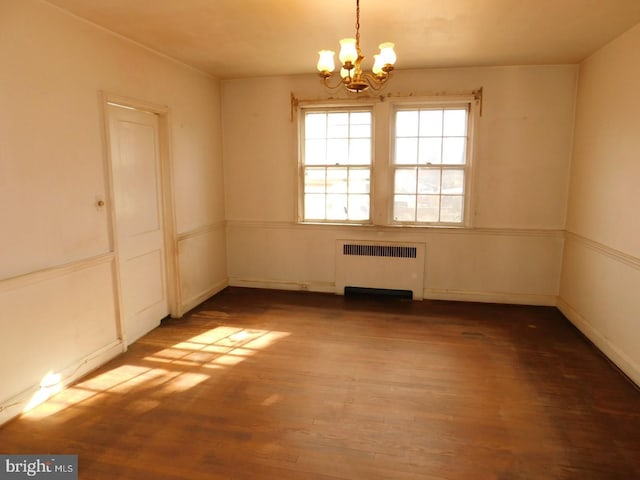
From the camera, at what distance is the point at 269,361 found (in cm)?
345

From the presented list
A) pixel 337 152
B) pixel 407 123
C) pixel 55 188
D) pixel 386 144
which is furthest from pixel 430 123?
pixel 55 188

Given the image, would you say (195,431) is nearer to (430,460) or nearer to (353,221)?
(430,460)

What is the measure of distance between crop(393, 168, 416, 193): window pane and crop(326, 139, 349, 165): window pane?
68 cm

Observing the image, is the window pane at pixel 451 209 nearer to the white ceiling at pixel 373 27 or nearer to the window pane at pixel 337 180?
the window pane at pixel 337 180

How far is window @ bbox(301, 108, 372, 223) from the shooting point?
507cm

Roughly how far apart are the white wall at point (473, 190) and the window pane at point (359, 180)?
0.27 m

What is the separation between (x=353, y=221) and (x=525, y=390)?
280 centimetres

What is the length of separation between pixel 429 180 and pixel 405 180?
0.92ft

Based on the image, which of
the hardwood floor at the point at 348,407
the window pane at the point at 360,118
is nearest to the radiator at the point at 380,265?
the hardwood floor at the point at 348,407

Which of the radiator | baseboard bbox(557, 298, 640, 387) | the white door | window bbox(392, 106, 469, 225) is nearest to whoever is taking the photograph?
baseboard bbox(557, 298, 640, 387)

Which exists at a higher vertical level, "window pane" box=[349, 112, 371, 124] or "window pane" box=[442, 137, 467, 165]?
"window pane" box=[349, 112, 371, 124]

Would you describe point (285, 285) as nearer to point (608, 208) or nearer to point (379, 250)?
point (379, 250)
